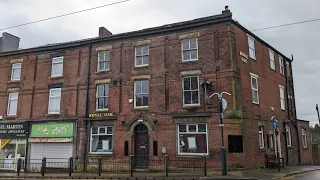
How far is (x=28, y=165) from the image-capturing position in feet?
77.8

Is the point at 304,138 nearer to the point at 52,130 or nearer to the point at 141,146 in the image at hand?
the point at 141,146

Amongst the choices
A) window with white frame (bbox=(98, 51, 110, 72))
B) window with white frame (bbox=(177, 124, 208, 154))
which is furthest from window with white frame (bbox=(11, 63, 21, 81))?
window with white frame (bbox=(177, 124, 208, 154))

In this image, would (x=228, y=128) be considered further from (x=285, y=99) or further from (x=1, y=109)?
(x=1, y=109)

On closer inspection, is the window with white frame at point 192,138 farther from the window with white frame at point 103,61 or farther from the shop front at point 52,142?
the shop front at point 52,142

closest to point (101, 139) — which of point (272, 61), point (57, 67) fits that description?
point (57, 67)

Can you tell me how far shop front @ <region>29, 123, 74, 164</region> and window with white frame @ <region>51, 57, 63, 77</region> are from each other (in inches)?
162

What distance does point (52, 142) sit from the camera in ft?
76.6

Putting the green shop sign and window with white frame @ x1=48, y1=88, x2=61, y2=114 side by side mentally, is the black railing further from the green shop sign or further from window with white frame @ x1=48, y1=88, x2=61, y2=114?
window with white frame @ x1=48, y1=88, x2=61, y2=114

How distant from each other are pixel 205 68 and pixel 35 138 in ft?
46.6

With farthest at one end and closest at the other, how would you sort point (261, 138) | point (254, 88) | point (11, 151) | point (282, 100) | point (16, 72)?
point (16, 72), point (282, 100), point (11, 151), point (254, 88), point (261, 138)

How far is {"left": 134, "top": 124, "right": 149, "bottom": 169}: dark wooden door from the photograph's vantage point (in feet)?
67.2

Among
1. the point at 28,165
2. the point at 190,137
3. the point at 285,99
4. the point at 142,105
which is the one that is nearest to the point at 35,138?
the point at 28,165

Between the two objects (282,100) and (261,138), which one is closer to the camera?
(261,138)

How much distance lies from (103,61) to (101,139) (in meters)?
5.86
